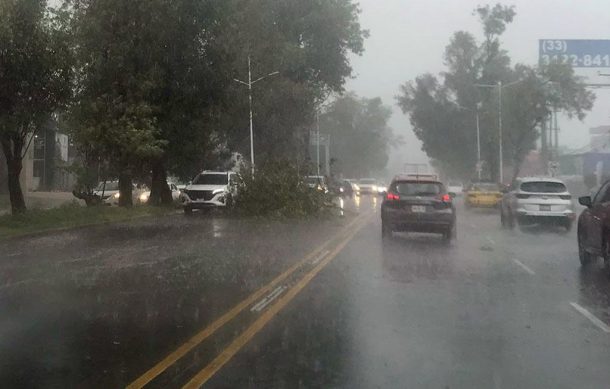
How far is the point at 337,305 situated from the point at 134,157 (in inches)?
754

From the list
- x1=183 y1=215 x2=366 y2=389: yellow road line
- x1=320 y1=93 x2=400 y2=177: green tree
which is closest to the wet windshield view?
x1=183 y1=215 x2=366 y2=389: yellow road line

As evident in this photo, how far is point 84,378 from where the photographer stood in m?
5.91

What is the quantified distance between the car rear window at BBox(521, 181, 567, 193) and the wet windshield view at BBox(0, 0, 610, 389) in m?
0.06

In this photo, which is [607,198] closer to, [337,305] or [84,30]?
[337,305]

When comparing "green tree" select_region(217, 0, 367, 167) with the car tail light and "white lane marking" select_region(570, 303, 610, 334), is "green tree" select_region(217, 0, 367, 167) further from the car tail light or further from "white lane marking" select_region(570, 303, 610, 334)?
"white lane marking" select_region(570, 303, 610, 334)

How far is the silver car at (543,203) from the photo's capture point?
70.7 feet

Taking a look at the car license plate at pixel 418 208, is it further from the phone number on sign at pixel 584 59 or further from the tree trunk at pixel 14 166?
the phone number on sign at pixel 584 59

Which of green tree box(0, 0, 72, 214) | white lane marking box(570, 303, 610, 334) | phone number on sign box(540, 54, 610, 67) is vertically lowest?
white lane marking box(570, 303, 610, 334)

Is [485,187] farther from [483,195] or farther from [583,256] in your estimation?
[583,256]

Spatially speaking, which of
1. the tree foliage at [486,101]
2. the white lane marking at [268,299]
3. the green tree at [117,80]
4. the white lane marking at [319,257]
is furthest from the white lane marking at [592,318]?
the tree foliage at [486,101]

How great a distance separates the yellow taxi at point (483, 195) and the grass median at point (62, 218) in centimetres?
1766

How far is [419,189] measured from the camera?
18.0 m

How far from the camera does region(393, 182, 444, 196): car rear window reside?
58.6 ft

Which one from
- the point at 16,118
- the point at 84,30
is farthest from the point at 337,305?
the point at 84,30
